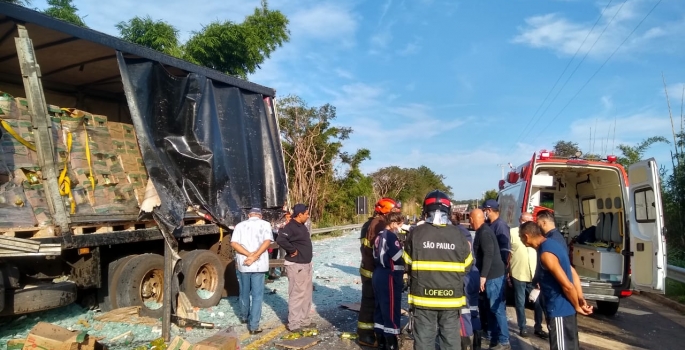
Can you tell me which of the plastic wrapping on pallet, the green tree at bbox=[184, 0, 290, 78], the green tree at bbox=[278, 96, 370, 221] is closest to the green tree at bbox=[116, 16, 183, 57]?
the green tree at bbox=[184, 0, 290, 78]

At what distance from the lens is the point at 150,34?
61.4 ft

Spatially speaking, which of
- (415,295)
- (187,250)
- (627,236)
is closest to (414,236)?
(415,295)

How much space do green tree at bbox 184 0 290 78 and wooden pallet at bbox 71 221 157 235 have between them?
43.1ft

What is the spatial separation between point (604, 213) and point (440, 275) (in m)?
6.31

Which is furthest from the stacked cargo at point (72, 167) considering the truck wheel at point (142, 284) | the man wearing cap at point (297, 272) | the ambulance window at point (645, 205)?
the ambulance window at point (645, 205)

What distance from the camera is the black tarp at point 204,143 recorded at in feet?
21.6

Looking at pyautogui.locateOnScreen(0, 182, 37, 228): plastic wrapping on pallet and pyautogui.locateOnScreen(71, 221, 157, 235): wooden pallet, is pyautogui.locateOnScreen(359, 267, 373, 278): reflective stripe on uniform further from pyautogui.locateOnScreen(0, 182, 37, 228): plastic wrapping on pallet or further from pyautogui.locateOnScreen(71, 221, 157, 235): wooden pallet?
pyautogui.locateOnScreen(0, 182, 37, 228): plastic wrapping on pallet

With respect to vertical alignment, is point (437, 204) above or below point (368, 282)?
above

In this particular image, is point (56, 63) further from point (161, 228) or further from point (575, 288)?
point (575, 288)

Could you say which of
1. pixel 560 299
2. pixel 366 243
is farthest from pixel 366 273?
pixel 560 299

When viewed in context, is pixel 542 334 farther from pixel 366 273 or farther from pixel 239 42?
pixel 239 42

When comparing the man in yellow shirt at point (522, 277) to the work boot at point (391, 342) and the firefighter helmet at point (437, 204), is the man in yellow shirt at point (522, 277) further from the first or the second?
the firefighter helmet at point (437, 204)

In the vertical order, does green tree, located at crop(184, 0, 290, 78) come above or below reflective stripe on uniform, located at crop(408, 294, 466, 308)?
above

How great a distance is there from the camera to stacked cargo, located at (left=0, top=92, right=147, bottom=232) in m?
5.32
